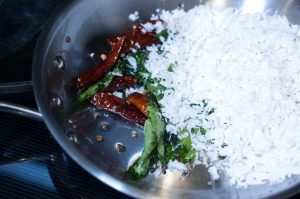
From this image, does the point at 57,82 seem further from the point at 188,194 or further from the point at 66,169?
the point at 188,194

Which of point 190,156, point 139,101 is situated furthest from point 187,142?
point 139,101

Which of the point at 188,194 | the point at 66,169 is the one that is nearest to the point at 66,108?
the point at 66,169

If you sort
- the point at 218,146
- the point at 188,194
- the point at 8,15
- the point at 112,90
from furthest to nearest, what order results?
the point at 8,15
the point at 112,90
the point at 218,146
the point at 188,194

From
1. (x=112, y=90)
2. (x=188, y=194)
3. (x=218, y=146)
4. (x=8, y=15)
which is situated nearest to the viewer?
(x=188, y=194)

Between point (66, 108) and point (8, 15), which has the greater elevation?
point (8, 15)

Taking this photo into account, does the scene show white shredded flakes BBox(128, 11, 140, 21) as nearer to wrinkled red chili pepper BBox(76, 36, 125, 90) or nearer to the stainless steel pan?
the stainless steel pan

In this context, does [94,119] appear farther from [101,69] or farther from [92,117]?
[101,69]

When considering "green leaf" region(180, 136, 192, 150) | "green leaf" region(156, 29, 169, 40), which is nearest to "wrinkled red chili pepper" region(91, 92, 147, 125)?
"green leaf" region(180, 136, 192, 150)
